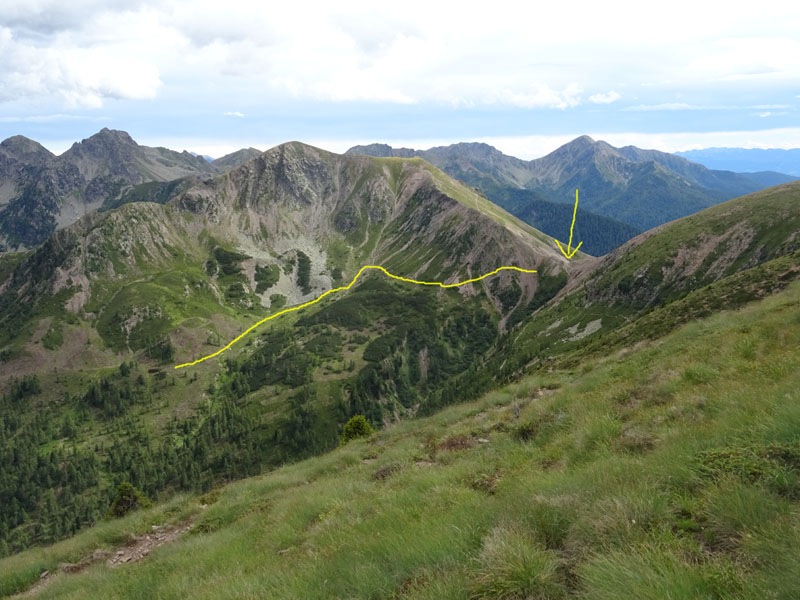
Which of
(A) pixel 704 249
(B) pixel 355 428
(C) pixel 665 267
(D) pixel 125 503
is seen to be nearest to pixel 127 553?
(D) pixel 125 503

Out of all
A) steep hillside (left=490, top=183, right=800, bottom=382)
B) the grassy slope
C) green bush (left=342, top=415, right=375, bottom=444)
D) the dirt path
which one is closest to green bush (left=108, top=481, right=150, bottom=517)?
the grassy slope

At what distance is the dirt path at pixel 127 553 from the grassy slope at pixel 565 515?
886 millimetres

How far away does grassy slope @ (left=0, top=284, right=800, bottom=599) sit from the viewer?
5.34m

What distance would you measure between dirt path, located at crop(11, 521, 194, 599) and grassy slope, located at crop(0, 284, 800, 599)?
0.89 metres

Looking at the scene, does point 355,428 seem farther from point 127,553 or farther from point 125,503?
point 127,553

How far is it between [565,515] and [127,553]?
19.7m

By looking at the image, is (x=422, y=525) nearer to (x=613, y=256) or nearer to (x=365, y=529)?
(x=365, y=529)

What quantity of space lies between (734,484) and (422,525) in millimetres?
5568

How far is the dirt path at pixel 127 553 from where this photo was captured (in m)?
16.5

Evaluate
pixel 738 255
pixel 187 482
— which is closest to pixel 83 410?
pixel 187 482

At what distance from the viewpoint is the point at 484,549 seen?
643 centimetres

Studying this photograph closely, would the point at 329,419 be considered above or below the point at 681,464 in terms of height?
below

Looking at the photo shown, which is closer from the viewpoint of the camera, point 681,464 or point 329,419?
point 681,464

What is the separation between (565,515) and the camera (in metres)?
7.03
